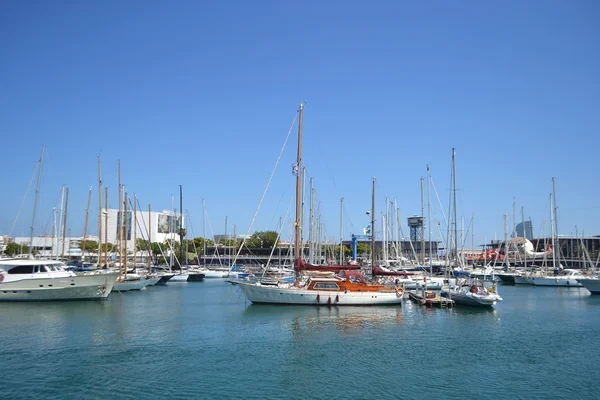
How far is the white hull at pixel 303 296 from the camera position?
44469mm

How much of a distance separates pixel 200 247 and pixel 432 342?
126769 millimetres

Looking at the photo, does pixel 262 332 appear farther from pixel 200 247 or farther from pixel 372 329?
pixel 200 247

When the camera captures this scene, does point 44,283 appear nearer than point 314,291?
No

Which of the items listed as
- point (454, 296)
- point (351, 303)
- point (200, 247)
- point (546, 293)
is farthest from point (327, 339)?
point (200, 247)

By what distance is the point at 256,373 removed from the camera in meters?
23.2

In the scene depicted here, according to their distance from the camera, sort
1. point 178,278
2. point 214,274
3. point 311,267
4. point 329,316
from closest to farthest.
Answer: point 329,316, point 311,267, point 178,278, point 214,274

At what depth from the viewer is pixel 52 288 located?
157 feet

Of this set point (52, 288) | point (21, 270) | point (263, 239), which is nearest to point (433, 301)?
point (52, 288)

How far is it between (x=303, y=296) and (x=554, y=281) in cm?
5215

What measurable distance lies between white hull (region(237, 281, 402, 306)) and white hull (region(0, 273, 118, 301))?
50.1ft

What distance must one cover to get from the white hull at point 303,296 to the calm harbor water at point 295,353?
897 millimetres

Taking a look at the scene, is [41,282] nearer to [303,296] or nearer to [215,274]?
[303,296]

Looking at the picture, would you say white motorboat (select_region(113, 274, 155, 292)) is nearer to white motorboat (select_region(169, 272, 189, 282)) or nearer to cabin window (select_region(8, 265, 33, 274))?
cabin window (select_region(8, 265, 33, 274))

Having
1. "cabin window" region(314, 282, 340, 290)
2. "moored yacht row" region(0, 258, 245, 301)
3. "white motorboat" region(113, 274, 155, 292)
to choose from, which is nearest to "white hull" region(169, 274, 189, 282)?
"white motorboat" region(113, 274, 155, 292)
